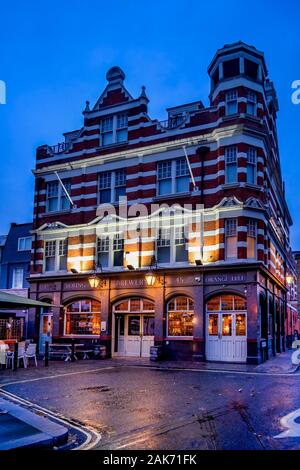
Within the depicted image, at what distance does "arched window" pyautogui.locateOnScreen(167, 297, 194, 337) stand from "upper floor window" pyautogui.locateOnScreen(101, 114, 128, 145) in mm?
10316

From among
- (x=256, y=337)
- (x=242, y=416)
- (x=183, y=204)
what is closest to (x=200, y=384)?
(x=242, y=416)

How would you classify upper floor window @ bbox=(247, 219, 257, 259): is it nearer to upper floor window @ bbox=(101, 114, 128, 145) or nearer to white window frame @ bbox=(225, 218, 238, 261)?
white window frame @ bbox=(225, 218, 238, 261)

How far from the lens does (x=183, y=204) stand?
25078 millimetres

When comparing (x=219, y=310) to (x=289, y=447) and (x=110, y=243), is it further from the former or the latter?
(x=289, y=447)

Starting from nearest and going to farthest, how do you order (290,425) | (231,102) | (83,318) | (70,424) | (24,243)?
(290,425) → (70,424) → (231,102) → (83,318) → (24,243)

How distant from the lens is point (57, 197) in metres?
29.8

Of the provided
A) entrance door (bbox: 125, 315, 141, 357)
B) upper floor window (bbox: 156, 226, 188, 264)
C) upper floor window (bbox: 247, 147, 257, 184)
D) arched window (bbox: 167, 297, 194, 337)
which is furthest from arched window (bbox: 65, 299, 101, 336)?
upper floor window (bbox: 247, 147, 257, 184)

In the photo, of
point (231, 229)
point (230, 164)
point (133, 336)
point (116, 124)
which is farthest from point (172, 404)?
point (116, 124)

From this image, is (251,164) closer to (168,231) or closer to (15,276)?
(168,231)

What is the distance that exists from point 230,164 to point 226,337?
29.4ft

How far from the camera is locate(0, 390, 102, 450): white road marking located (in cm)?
783

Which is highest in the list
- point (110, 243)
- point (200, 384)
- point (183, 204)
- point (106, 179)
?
point (106, 179)

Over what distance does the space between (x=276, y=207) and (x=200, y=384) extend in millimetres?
19518

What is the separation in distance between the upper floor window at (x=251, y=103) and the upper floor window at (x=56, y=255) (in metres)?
13.4
